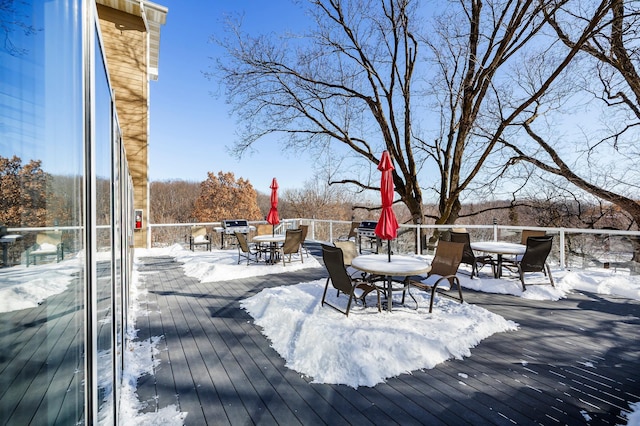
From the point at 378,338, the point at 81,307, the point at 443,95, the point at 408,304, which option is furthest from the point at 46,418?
the point at 443,95

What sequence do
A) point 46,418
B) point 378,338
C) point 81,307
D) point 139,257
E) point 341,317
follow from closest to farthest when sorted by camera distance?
1. point 46,418
2. point 81,307
3. point 378,338
4. point 341,317
5. point 139,257

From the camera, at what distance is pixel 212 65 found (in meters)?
11.3

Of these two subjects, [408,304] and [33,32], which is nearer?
[33,32]

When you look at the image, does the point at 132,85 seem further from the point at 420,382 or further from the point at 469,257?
the point at 420,382

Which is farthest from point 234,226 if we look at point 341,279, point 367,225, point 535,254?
point 535,254

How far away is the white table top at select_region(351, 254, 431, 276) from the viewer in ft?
12.0

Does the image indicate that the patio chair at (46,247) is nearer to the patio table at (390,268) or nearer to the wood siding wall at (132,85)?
the patio table at (390,268)

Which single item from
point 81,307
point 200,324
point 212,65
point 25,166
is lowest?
point 200,324

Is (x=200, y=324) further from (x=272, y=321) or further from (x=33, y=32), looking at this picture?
(x=33, y=32)

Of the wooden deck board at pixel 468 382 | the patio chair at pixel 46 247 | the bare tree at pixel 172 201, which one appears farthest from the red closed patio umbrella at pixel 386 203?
the bare tree at pixel 172 201

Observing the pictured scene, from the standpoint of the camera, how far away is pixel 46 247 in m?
0.64

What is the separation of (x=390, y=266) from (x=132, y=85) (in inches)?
368

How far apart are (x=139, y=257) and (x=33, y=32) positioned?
9233 millimetres

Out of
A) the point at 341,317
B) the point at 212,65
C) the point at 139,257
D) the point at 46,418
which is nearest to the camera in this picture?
the point at 46,418
